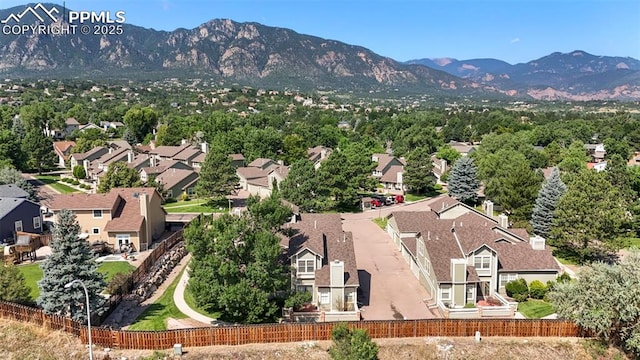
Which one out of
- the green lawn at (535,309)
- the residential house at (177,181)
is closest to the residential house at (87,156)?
the residential house at (177,181)

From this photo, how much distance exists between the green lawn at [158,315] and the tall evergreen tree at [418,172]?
46.1 m

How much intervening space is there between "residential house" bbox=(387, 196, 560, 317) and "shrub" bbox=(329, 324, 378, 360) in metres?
9.71

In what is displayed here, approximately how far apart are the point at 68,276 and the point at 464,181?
52725 mm

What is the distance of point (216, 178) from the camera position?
61938 mm

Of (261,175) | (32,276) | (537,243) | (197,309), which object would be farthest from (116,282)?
(261,175)

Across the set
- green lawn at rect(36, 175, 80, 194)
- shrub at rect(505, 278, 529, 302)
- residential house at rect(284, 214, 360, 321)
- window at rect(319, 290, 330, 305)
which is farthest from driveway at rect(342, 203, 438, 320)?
green lawn at rect(36, 175, 80, 194)

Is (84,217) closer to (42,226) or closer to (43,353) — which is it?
(42,226)

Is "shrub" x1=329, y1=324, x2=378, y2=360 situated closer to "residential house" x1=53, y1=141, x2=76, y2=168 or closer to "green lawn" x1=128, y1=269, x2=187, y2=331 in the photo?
"green lawn" x1=128, y1=269, x2=187, y2=331

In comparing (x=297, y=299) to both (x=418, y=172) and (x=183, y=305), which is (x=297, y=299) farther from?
(x=418, y=172)

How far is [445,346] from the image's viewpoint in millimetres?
26281

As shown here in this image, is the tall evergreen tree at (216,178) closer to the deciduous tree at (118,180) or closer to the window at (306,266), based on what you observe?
the deciduous tree at (118,180)

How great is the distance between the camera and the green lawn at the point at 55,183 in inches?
2835

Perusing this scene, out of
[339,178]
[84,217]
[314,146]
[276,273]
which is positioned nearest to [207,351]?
[276,273]

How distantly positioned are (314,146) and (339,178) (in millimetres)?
53058
